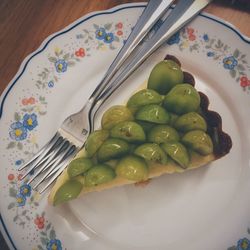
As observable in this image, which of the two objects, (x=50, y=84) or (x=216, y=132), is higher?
(x=216, y=132)

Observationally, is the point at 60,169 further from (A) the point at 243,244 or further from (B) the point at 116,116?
(A) the point at 243,244

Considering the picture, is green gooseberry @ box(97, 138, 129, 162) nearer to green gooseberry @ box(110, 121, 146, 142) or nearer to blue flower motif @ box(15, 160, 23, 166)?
green gooseberry @ box(110, 121, 146, 142)

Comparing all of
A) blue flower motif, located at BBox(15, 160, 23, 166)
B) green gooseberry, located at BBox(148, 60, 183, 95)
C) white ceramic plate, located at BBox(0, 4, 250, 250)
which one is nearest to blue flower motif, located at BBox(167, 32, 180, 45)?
white ceramic plate, located at BBox(0, 4, 250, 250)

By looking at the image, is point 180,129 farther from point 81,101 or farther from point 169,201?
point 81,101

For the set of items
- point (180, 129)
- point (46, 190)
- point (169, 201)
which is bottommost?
point (46, 190)

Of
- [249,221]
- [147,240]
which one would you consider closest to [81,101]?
[147,240]

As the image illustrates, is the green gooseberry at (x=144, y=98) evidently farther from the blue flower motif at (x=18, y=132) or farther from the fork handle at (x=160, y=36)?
the blue flower motif at (x=18, y=132)

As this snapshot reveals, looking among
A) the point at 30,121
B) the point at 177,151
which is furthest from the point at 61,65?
the point at 177,151
